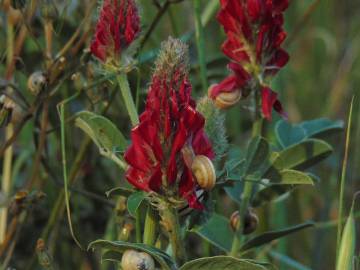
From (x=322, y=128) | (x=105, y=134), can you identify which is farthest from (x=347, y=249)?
(x=322, y=128)

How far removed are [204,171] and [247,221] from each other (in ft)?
1.29

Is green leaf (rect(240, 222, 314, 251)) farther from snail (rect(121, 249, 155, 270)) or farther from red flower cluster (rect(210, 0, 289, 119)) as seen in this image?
snail (rect(121, 249, 155, 270))

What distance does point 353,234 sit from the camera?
113 centimetres

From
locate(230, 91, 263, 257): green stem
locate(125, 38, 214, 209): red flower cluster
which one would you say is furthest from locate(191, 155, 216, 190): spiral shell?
locate(230, 91, 263, 257): green stem

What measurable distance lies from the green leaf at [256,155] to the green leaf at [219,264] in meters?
0.24

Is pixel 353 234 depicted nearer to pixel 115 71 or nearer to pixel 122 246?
pixel 122 246

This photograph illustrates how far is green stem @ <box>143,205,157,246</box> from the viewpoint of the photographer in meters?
1.16

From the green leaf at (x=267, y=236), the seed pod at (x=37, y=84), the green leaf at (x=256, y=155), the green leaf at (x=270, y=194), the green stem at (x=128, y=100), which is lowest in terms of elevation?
the green leaf at (x=267, y=236)

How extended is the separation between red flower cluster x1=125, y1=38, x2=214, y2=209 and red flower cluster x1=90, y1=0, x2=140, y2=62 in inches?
6.7

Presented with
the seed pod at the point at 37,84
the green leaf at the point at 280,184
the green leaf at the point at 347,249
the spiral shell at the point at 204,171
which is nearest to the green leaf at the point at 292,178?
the green leaf at the point at 280,184

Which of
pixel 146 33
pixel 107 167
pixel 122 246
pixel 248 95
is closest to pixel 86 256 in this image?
pixel 107 167

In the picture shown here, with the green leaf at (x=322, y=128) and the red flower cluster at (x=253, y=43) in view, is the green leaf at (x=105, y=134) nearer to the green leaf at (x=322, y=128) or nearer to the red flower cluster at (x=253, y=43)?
the red flower cluster at (x=253, y=43)

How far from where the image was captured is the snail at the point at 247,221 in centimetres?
140

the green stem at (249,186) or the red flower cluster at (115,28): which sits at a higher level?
the red flower cluster at (115,28)
